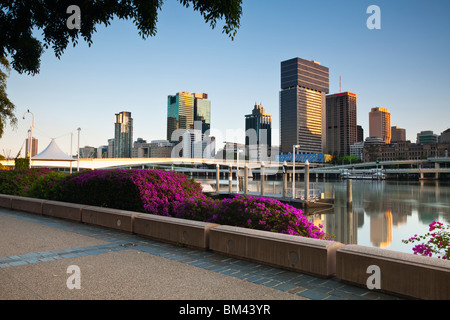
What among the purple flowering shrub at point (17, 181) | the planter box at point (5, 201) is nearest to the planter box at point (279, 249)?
the planter box at point (5, 201)

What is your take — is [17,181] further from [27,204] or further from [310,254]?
[310,254]

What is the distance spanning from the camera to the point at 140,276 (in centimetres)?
611

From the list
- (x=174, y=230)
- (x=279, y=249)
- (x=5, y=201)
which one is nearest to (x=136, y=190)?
(x=174, y=230)

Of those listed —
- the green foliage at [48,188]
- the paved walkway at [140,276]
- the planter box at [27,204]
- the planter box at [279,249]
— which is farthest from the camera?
the green foliage at [48,188]

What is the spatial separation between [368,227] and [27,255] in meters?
24.9

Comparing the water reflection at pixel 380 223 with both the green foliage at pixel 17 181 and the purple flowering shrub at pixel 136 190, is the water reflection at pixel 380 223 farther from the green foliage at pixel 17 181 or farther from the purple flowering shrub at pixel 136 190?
the green foliage at pixel 17 181

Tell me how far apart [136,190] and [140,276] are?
20.4 feet

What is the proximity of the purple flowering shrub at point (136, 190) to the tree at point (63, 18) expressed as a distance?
5.75 metres

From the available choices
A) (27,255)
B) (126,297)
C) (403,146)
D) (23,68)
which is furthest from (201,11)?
(403,146)

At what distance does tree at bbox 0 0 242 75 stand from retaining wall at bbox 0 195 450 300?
157 inches

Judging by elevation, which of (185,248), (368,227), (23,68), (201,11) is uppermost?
(201,11)

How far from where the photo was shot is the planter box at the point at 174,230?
8.28 m

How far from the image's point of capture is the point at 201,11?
607cm
